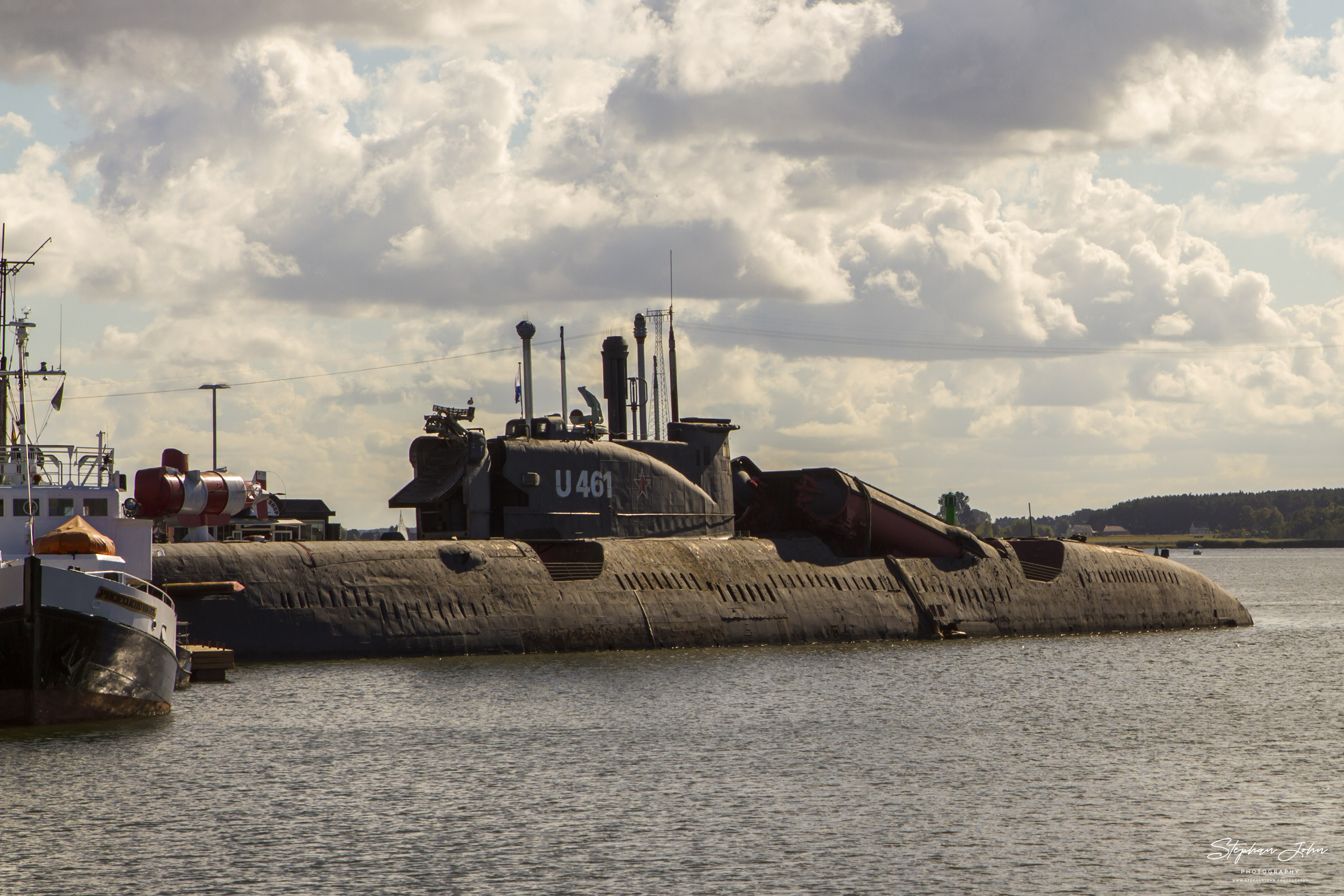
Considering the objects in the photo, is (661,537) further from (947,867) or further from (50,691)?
(947,867)

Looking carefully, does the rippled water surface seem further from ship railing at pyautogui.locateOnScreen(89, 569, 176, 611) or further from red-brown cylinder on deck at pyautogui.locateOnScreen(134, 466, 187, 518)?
red-brown cylinder on deck at pyautogui.locateOnScreen(134, 466, 187, 518)

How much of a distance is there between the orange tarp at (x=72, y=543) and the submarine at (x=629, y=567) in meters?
5.50

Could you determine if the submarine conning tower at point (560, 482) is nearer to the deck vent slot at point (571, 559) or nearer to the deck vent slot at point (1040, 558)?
the deck vent slot at point (571, 559)

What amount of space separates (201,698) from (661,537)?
17557 mm

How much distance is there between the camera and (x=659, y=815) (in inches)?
773

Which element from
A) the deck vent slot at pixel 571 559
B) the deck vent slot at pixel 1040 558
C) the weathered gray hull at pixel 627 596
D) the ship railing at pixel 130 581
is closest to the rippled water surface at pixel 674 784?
the weathered gray hull at pixel 627 596

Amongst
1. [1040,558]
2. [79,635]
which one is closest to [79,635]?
[79,635]

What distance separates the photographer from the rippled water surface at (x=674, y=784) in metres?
16.8

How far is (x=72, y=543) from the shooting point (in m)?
27.8

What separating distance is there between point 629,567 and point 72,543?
17.1m

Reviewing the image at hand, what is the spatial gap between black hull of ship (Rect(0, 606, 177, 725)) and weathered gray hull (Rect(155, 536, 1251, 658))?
299 inches
